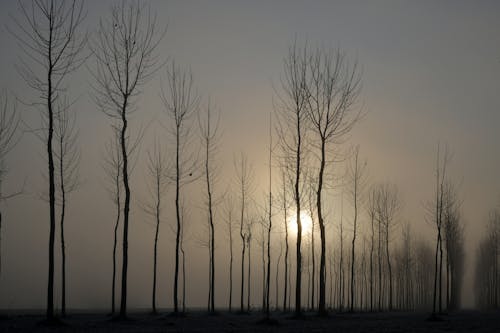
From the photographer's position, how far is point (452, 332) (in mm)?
17109

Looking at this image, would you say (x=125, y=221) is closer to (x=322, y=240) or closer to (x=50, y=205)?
(x=50, y=205)

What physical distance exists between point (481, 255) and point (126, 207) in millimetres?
72974

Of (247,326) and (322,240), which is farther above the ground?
(322,240)

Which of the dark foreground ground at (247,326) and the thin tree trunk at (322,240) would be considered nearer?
the dark foreground ground at (247,326)

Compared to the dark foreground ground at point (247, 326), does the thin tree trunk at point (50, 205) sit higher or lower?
higher

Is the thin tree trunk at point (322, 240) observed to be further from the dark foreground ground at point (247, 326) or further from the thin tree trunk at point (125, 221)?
the thin tree trunk at point (125, 221)

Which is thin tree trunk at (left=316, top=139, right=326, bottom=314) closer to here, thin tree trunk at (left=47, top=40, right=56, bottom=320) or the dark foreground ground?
the dark foreground ground

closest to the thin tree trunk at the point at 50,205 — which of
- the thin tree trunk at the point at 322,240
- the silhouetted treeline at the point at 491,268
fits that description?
the thin tree trunk at the point at 322,240

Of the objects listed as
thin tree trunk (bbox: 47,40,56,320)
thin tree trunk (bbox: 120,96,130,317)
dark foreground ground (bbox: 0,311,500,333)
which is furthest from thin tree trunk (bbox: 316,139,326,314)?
thin tree trunk (bbox: 47,40,56,320)

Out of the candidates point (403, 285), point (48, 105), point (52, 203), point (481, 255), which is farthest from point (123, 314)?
point (481, 255)

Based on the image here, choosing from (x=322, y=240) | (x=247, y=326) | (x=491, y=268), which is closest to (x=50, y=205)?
(x=247, y=326)

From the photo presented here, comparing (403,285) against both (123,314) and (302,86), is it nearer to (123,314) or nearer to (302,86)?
(302,86)

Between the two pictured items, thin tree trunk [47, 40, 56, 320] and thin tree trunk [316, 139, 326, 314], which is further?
thin tree trunk [316, 139, 326, 314]

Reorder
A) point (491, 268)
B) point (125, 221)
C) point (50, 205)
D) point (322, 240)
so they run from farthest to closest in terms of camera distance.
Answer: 1. point (491, 268)
2. point (322, 240)
3. point (125, 221)
4. point (50, 205)
